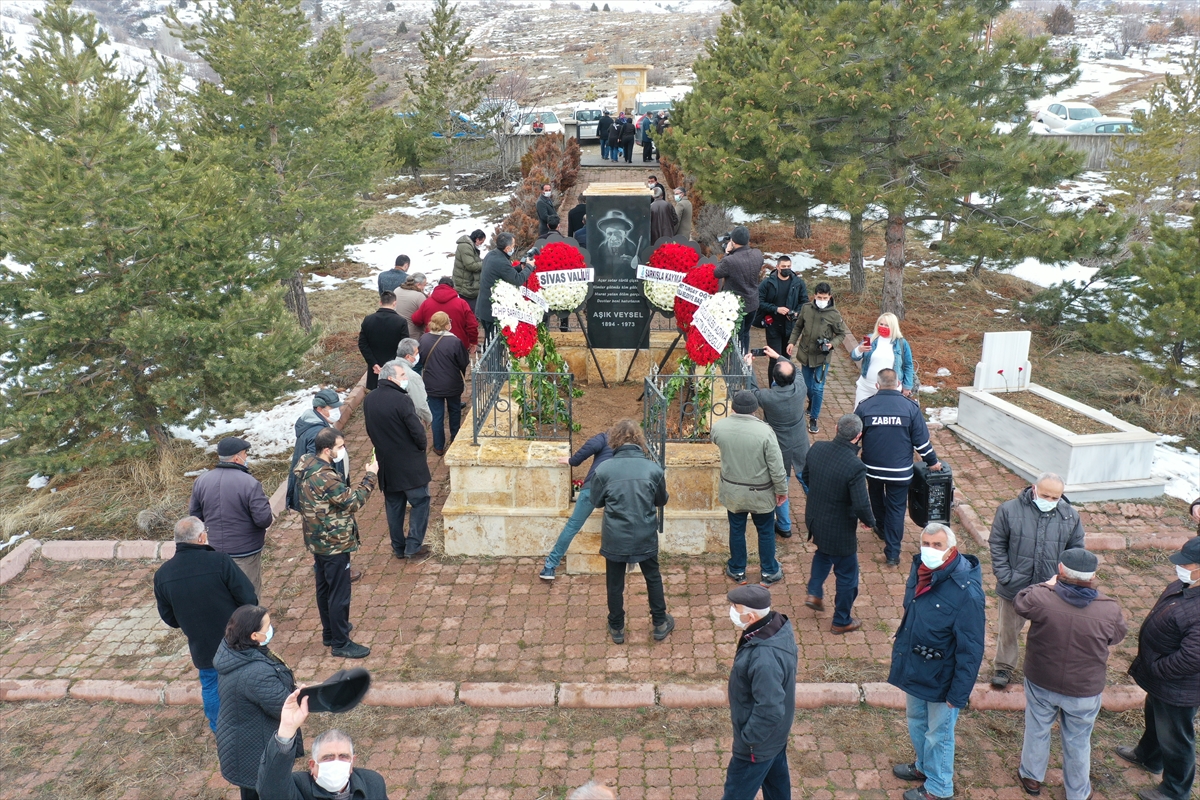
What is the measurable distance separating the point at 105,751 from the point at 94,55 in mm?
7371

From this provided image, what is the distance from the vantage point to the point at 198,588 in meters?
5.16

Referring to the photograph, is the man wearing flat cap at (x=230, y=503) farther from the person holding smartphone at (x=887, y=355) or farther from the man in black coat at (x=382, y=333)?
the person holding smartphone at (x=887, y=355)

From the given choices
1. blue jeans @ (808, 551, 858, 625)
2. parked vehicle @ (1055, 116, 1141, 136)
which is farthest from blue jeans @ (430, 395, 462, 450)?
parked vehicle @ (1055, 116, 1141, 136)

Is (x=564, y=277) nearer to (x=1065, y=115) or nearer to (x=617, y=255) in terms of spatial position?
(x=617, y=255)

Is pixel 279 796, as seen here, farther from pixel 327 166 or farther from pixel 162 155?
pixel 327 166

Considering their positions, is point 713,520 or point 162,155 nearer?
point 713,520

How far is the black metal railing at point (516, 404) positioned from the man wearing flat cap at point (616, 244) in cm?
218

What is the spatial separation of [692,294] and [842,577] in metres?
3.78

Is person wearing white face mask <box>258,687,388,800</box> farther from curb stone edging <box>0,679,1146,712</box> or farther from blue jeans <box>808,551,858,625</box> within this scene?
blue jeans <box>808,551,858,625</box>

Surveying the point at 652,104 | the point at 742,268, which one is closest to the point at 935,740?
the point at 742,268

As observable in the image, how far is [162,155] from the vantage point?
382 inches

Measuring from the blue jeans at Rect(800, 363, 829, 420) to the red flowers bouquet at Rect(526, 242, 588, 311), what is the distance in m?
2.61

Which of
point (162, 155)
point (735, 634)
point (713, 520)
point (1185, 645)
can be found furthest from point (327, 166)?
point (1185, 645)

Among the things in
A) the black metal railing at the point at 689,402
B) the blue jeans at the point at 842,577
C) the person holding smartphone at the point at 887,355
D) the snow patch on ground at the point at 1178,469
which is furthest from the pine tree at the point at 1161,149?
the blue jeans at the point at 842,577
